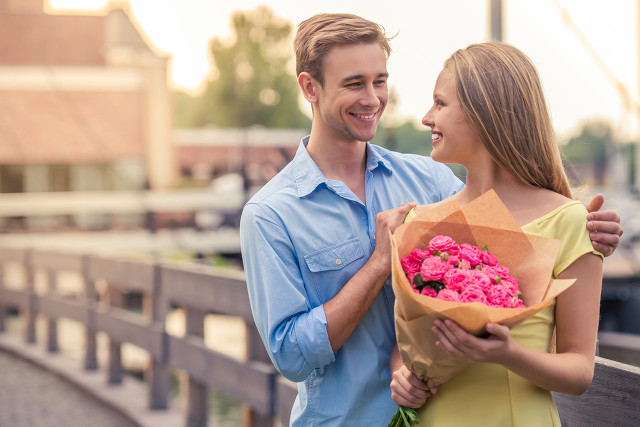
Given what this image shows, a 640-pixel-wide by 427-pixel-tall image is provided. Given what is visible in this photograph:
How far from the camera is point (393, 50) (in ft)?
8.46

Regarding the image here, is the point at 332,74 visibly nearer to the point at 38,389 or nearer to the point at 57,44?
the point at 38,389

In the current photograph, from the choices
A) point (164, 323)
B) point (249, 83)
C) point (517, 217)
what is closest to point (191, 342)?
point (164, 323)

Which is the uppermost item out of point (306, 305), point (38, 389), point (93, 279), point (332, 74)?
point (332, 74)

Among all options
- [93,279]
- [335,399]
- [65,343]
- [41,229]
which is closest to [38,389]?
[93,279]

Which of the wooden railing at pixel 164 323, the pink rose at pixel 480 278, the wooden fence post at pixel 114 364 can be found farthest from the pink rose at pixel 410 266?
the wooden fence post at pixel 114 364

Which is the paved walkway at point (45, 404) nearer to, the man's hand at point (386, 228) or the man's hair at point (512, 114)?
the man's hand at point (386, 228)

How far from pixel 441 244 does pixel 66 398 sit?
523 centimetres

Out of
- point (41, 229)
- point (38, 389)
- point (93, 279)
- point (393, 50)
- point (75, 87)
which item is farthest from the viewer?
point (75, 87)

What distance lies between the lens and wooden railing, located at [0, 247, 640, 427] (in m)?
2.26

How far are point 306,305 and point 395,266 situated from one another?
0.55m

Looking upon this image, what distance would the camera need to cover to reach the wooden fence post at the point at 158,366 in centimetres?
575

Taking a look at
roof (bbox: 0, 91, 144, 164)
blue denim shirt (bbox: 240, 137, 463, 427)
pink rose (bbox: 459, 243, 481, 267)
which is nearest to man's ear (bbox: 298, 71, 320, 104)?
blue denim shirt (bbox: 240, 137, 463, 427)

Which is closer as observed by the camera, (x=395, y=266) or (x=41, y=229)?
(x=395, y=266)

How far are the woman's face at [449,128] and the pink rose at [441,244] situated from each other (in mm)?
283
